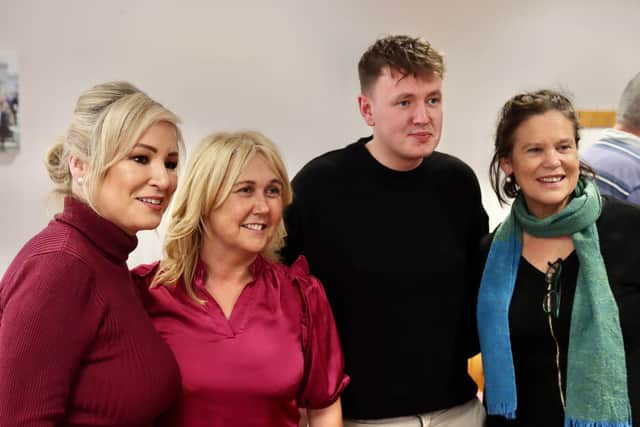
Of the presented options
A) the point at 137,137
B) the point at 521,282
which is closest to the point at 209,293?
the point at 137,137

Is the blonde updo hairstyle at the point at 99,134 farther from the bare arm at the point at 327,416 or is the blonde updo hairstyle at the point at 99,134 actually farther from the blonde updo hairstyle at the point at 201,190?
the bare arm at the point at 327,416

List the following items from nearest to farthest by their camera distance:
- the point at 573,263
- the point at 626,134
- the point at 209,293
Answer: the point at 209,293 → the point at 573,263 → the point at 626,134

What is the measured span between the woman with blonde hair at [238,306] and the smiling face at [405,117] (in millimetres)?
402

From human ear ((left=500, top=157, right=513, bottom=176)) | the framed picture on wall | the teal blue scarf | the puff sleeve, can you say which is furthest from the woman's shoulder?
the framed picture on wall

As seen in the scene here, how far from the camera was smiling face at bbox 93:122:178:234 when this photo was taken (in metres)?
1.38

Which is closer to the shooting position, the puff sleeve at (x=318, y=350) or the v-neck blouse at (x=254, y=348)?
the v-neck blouse at (x=254, y=348)

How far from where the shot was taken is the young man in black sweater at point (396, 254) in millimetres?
1915

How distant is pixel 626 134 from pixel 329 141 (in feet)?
5.36

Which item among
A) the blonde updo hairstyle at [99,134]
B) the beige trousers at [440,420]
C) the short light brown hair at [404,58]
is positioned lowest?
the beige trousers at [440,420]

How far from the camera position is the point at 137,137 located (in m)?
1.38

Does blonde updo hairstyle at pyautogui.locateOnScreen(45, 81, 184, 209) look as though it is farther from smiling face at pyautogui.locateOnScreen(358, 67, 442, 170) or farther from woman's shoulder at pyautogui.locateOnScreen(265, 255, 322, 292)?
smiling face at pyautogui.locateOnScreen(358, 67, 442, 170)

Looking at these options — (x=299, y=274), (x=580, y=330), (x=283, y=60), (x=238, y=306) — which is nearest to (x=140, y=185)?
(x=238, y=306)

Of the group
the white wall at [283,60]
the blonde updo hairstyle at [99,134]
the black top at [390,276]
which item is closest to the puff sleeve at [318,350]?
the black top at [390,276]

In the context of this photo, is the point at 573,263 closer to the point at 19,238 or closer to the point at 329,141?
the point at 329,141
